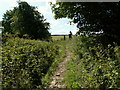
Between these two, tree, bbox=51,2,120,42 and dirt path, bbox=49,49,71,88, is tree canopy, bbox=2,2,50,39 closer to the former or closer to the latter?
tree, bbox=51,2,120,42

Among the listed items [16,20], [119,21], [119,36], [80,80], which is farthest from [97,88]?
[16,20]

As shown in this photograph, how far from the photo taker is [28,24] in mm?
47938

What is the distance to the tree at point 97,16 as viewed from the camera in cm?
1470

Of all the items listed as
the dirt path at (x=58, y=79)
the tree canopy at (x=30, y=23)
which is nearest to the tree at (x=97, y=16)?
the dirt path at (x=58, y=79)

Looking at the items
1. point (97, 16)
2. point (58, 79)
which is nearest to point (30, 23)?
point (97, 16)

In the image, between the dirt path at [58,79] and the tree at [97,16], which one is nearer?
the dirt path at [58,79]

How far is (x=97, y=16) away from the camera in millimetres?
14992

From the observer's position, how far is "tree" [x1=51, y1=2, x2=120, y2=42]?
14695mm

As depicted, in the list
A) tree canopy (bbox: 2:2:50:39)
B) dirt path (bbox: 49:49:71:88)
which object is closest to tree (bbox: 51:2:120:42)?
dirt path (bbox: 49:49:71:88)

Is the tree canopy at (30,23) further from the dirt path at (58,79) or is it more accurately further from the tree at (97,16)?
the dirt path at (58,79)

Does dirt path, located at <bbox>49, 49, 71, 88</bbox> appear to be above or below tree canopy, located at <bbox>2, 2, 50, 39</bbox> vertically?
below

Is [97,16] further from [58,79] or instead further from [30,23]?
Answer: [30,23]

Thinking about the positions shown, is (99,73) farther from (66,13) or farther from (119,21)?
(66,13)

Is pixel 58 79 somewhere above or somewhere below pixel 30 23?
below
